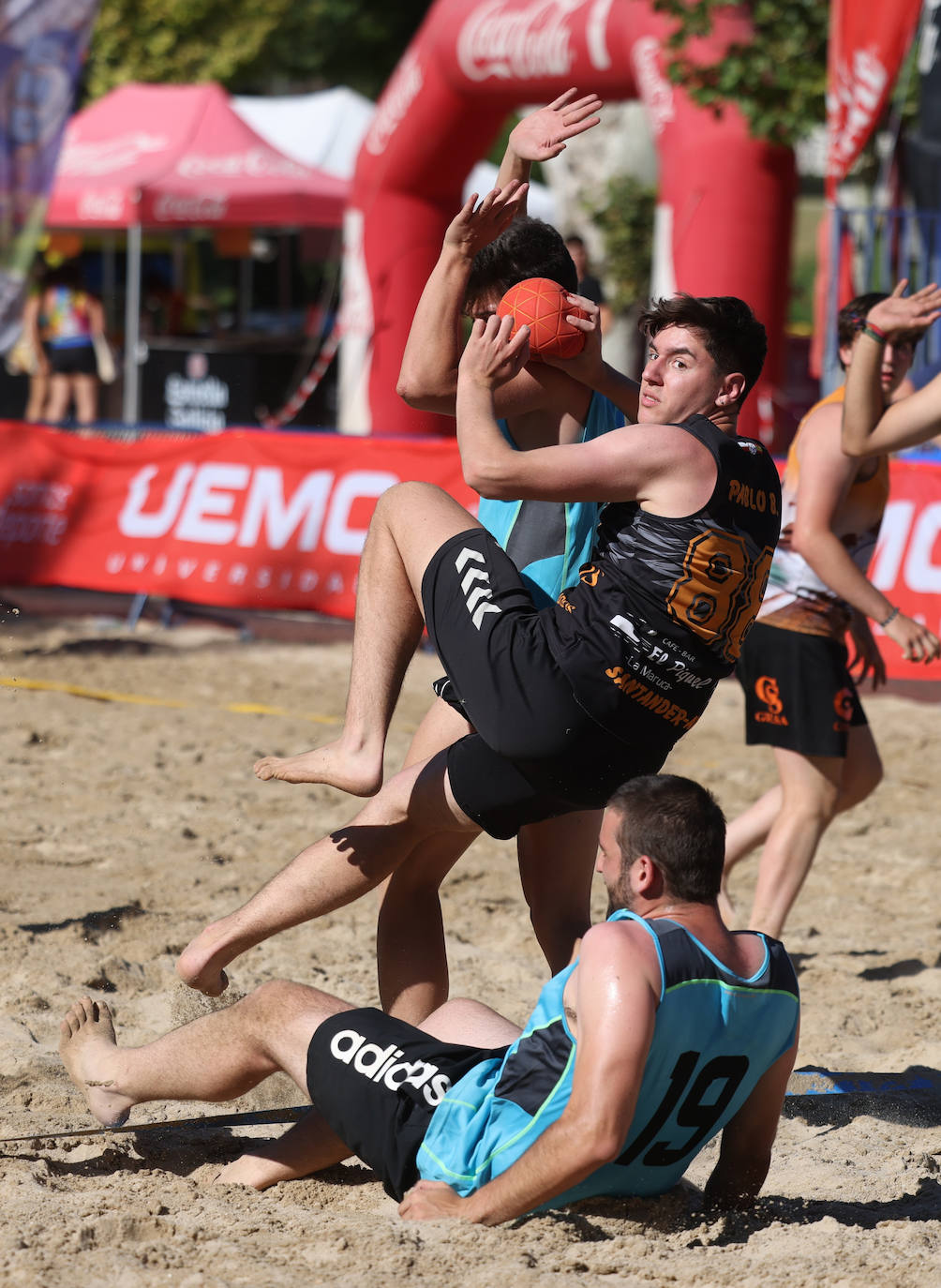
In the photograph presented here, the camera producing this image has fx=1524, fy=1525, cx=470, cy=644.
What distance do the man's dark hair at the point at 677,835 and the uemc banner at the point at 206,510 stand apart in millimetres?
6058

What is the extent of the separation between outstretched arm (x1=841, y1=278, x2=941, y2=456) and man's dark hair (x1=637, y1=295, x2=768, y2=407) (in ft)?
2.90

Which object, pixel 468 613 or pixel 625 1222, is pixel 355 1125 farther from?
pixel 468 613

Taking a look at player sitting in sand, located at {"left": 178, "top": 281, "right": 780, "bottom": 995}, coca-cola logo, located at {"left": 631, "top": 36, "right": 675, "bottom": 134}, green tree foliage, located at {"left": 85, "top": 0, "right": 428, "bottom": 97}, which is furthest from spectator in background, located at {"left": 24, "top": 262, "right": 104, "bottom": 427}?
green tree foliage, located at {"left": 85, "top": 0, "right": 428, "bottom": 97}

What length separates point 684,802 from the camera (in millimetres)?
2695

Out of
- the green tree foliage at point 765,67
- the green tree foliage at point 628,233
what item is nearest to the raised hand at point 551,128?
the green tree foliage at point 765,67

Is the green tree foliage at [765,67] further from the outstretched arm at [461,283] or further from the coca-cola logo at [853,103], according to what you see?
the outstretched arm at [461,283]

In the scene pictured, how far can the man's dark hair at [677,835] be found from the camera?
2.68 m

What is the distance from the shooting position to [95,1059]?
10.8ft

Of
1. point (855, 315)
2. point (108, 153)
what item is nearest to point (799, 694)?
point (855, 315)

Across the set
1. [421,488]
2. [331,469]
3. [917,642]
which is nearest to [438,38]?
[331,469]

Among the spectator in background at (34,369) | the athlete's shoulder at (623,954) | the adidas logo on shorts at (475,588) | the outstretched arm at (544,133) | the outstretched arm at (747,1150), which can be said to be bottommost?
the spectator in background at (34,369)

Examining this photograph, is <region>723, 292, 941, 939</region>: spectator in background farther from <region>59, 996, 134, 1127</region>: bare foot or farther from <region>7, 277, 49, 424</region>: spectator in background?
<region>7, 277, 49, 424</region>: spectator in background

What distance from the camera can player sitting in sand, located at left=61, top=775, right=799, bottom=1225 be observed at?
2.54 meters

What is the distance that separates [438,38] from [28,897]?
9601 millimetres
